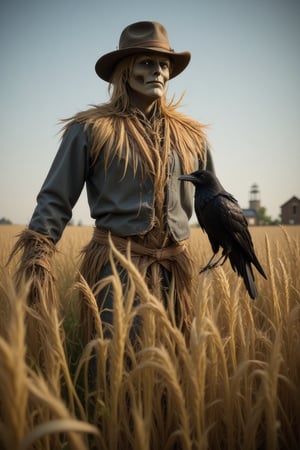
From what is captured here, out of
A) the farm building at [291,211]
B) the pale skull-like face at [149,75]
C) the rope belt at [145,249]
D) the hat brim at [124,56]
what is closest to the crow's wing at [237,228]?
the rope belt at [145,249]

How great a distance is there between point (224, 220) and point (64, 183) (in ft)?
2.30

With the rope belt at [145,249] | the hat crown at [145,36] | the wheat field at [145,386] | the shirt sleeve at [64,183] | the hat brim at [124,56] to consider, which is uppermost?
the hat crown at [145,36]

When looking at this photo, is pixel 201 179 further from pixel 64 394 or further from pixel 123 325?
pixel 64 394

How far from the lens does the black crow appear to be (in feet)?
4.19

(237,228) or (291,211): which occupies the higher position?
(291,211)

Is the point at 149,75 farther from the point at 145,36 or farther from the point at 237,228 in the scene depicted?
the point at 237,228

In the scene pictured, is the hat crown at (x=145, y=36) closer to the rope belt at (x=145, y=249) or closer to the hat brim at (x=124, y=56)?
the hat brim at (x=124, y=56)

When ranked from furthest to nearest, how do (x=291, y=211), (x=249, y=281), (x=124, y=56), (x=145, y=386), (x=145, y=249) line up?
(x=291, y=211) → (x=124, y=56) → (x=145, y=249) → (x=249, y=281) → (x=145, y=386)

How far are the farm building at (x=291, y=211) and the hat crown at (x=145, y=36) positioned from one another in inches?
1384

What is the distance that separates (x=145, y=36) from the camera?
152 cm

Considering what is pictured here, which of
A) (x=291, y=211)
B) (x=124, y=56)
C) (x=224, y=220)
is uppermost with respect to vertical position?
(x=291, y=211)

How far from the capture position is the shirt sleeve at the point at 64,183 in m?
1.39

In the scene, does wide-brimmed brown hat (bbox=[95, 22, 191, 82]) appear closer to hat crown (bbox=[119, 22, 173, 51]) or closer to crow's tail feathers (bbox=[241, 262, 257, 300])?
hat crown (bbox=[119, 22, 173, 51])

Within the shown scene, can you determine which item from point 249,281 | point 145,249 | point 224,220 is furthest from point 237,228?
point 145,249
